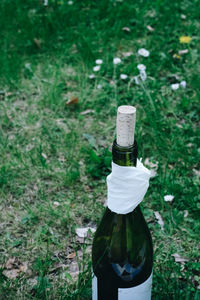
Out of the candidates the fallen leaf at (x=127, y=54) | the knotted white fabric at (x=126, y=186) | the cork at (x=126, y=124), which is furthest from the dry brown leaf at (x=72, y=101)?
the cork at (x=126, y=124)

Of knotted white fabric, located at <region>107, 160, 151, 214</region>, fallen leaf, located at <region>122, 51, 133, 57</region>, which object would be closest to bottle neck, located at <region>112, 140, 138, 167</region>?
knotted white fabric, located at <region>107, 160, 151, 214</region>

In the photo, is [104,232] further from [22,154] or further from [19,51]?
[19,51]

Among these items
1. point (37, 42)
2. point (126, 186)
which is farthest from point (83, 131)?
point (126, 186)

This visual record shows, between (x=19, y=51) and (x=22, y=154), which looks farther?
(x=19, y=51)

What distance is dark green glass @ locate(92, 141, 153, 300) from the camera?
162 centimetres

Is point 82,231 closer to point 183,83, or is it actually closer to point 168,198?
point 168,198

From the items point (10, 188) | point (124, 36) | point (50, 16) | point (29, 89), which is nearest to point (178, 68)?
point (124, 36)

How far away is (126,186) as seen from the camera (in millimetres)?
1398

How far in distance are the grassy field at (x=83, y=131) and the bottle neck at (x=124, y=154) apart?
0.72 meters

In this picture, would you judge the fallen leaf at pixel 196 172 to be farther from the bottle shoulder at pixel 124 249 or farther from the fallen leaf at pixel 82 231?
the bottle shoulder at pixel 124 249

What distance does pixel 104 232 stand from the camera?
1.70m

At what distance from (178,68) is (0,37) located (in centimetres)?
213

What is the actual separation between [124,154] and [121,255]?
56 cm

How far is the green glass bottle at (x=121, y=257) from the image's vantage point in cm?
162
